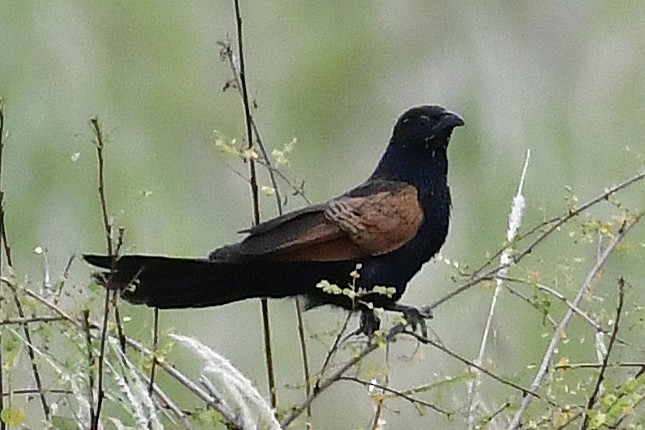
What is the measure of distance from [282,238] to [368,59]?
2.21 feet

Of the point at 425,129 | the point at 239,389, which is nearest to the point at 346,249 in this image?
the point at 425,129

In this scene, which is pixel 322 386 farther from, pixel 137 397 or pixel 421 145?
pixel 421 145

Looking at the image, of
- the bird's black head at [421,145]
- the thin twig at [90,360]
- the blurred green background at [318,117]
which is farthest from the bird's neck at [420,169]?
the thin twig at [90,360]

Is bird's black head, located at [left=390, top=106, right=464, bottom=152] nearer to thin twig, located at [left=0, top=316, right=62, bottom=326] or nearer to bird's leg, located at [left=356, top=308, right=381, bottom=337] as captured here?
bird's leg, located at [left=356, top=308, right=381, bottom=337]

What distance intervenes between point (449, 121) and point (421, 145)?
0.04 metres

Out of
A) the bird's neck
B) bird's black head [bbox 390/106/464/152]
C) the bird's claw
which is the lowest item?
the bird's claw

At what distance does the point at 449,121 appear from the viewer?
41.3 inches

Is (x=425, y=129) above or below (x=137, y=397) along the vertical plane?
above

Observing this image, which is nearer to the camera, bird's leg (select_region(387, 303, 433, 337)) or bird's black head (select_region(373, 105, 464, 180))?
bird's leg (select_region(387, 303, 433, 337))

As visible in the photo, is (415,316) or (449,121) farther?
(449,121)

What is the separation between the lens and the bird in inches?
31.4

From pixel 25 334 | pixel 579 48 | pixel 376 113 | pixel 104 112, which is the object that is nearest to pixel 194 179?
pixel 104 112

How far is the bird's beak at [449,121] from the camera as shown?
1.04 meters

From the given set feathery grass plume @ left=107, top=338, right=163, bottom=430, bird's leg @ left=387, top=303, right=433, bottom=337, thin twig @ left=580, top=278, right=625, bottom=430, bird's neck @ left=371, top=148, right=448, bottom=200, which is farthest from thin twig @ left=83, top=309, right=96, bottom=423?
bird's neck @ left=371, top=148, right=448, bottom=200
